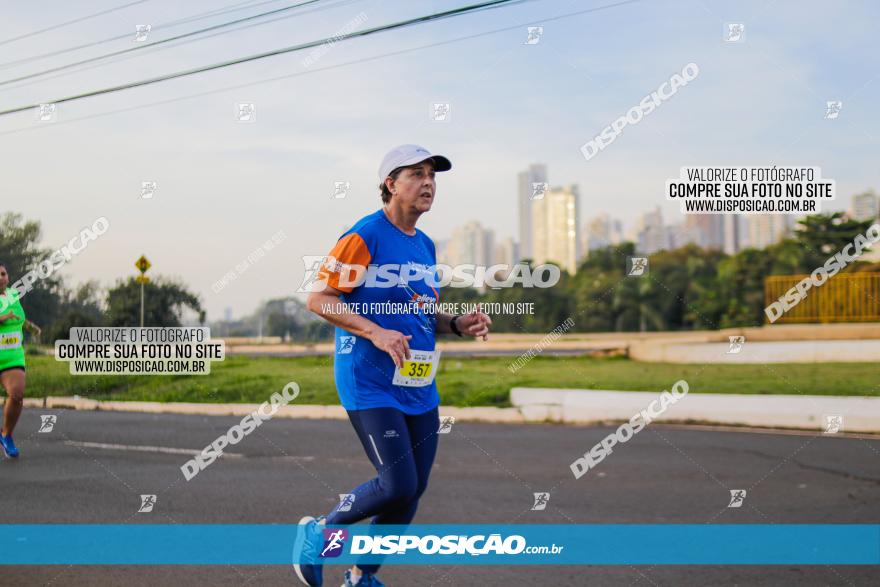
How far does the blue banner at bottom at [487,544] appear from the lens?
527cm

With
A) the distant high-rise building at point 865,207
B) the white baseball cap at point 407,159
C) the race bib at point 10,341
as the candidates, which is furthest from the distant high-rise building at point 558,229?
the white baseball cap at point 407,159

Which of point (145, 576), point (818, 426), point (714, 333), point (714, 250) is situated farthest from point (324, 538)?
point (714, 250)

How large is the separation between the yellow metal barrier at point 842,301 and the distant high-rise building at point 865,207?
623 centimetres

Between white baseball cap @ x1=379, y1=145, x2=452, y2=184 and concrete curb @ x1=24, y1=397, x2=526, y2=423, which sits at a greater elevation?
white baseball cap @ x1=379, y1=145, x2=452, y2=184

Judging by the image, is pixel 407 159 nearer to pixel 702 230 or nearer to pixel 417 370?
pixel 417 370

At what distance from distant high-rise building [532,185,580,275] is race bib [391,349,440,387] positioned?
4888 cm

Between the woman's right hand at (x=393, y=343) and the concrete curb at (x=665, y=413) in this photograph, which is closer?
the woman's right hand at (x=393, y=343)

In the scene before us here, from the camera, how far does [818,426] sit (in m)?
11.5

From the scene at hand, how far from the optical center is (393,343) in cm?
397

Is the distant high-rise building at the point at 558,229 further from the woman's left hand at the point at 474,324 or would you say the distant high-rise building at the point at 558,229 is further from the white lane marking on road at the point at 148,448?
the woman's left hand at the point at 474,324

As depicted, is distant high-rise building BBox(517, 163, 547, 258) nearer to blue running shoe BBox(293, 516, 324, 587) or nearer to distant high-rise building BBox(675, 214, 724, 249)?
distant high-rise building BBox(675, 214, 724, 249)

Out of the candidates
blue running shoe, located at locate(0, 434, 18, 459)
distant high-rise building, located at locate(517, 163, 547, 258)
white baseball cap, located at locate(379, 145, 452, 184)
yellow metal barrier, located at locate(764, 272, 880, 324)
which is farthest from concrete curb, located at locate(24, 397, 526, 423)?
yellow metal barrier, located at locate(764, 272, 880, 324)

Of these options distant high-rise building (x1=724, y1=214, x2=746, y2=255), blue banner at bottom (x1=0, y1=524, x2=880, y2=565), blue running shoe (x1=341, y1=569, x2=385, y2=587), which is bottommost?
blue banner at bottom (x1=0, y1=524, x2=880, y2=565)

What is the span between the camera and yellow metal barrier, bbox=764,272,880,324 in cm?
2464
